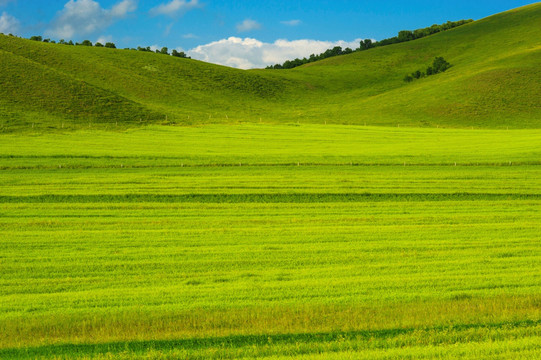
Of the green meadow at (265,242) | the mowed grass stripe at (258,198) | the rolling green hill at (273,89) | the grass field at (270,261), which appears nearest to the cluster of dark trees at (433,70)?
the rolling green hill at (273,89)

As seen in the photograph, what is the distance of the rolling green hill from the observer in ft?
261

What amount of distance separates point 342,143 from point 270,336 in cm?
4719

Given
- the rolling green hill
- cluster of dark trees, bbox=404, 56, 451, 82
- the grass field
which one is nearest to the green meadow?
the grass field

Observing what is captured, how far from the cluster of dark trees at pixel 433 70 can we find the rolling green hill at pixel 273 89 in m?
2.36

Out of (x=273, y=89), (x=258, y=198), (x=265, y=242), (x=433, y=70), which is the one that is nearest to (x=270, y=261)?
(x=265, y=242)

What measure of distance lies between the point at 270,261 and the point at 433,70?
123 meters

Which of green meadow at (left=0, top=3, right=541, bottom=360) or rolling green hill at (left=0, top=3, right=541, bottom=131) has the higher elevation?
rolling green hill at (left=0, top=3, right=541, bottom=131)

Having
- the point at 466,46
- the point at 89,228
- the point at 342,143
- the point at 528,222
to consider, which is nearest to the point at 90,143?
the point at 342,143

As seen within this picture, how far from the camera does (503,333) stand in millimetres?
11250

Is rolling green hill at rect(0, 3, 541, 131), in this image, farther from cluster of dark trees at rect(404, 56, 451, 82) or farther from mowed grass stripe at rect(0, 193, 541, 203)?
mowed grass stripe at rect(0, 193, 541, 203)

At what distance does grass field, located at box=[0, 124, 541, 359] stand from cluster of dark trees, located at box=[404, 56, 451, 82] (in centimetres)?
9330

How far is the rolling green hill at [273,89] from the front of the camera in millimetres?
79562

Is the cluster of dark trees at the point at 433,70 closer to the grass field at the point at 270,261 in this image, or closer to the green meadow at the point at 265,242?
the green meadow at the point at 265,242

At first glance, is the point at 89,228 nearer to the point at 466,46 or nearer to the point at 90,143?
the point at 90,143
